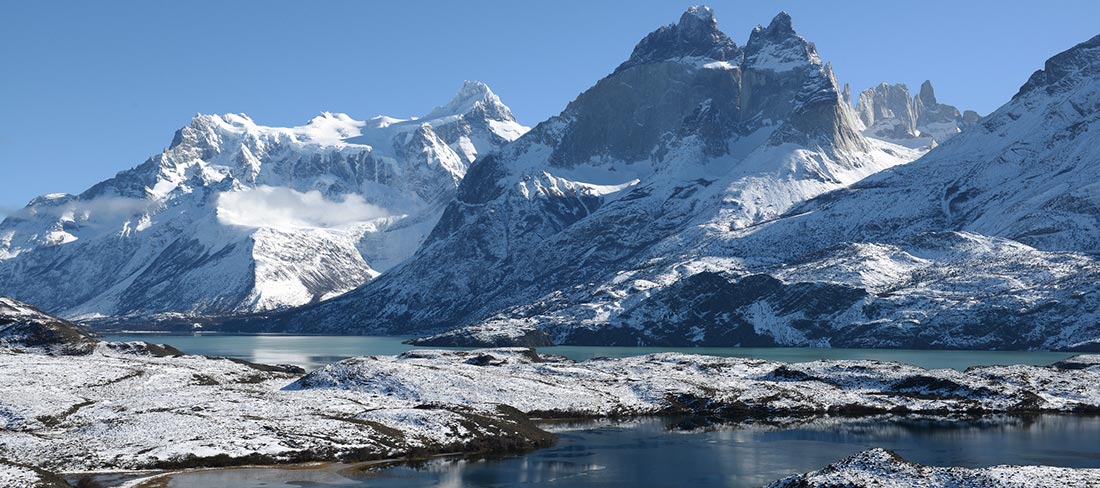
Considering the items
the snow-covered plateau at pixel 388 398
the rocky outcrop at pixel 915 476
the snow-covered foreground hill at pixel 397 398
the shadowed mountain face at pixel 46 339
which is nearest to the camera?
the rocky outcrop at pixel 915 476

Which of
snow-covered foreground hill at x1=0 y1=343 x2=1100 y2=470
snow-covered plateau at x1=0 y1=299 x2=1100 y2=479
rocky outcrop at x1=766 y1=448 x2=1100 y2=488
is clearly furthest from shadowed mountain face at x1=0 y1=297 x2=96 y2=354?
rocky outcrop at x1=766 y1=448 x2=1100 y2=488

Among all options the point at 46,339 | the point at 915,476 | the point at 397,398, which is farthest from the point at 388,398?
the point at 46,339

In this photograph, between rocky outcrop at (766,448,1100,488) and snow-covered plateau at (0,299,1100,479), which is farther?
snow-covered plateau at (0,299,1100,479)

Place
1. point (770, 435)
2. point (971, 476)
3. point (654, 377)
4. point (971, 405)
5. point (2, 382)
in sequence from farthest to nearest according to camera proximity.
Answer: point (654, 377), point (971, 405), point (2, 382), point (770, 435), point (971, 476)

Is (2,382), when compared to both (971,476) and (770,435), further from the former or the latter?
(971,476)

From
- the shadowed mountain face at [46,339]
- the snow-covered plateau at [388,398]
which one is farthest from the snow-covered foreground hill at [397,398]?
the shadowed mountain face at [46,339]

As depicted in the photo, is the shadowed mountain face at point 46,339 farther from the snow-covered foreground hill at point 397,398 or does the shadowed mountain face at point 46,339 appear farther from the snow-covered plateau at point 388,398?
the snow-covered foreground hill at point 397,398

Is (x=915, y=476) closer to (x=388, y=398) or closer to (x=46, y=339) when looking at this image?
(x=388, y=398)

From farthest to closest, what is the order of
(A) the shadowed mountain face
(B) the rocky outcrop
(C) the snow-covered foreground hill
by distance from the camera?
(A) the shadowed mountain face, (C) the snow-covered foreground hill, (B) the rocky outcrop

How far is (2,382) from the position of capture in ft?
404

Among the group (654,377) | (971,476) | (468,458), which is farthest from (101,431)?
(654,377)

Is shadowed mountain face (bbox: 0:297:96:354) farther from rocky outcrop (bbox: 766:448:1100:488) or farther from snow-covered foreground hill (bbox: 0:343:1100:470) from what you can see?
rocky outcrop (bbox: 766:448:1100:488)

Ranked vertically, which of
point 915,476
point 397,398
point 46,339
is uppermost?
point 46,339

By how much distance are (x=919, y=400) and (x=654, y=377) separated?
34576mm
